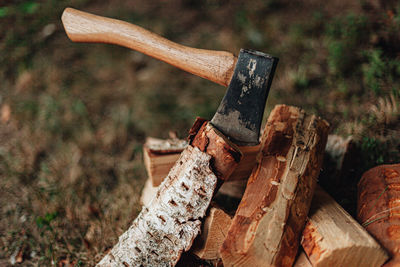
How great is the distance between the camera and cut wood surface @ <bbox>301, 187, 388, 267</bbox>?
136cm

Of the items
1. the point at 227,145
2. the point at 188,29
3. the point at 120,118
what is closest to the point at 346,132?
the point at 227,145

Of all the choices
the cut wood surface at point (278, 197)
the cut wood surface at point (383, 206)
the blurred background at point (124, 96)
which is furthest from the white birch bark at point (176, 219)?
the cut wood surface at point (383, 206)

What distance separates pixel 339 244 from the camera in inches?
53.6

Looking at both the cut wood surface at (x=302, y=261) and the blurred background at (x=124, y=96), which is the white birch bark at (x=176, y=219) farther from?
the blurred background at (x=124, y=96)

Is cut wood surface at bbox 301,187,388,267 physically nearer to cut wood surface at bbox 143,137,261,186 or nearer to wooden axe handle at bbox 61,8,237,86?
cut wood surface at bbox 143,137,261,186

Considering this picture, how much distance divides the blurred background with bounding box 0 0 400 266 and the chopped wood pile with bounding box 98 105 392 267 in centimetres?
59

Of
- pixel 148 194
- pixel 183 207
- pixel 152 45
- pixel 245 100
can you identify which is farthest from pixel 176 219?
pixel 152 45

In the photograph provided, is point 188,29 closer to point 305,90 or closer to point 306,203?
point 305,90

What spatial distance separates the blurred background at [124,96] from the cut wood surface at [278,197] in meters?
0.65

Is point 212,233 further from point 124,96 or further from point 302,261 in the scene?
point 124,96

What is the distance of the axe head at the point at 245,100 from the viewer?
63.1 inches

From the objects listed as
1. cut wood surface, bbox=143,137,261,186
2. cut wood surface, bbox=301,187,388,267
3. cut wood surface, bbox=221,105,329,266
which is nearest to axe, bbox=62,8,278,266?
cut wood surface, bbox=221,105,329,266

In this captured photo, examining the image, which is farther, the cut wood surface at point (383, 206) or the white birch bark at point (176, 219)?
the white birch bark at point (176, 219)

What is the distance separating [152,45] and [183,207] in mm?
972
